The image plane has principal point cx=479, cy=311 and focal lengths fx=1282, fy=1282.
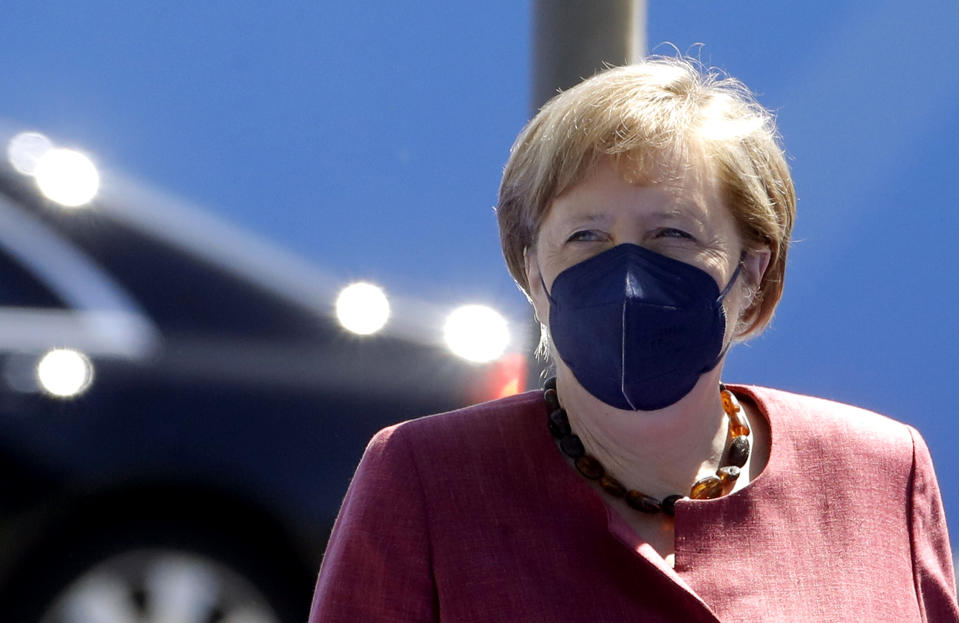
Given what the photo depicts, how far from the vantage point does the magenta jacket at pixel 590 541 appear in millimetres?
1621

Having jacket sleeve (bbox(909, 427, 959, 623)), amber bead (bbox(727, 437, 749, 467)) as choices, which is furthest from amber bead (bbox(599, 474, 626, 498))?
jacket sleeve (bbox(909, 427, 959, 623))

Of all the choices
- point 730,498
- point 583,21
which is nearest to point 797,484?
point 730,498

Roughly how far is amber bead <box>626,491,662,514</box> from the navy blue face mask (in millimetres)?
125

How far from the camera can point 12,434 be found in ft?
10.9

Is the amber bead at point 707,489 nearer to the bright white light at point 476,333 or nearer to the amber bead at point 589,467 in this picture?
the amber bead at point 589,467

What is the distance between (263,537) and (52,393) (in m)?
0.68

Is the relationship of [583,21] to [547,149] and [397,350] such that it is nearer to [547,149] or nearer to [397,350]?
[547,149]

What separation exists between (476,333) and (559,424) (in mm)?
1658

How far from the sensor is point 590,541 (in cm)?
167

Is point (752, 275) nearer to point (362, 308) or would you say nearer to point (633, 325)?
point (633, 325)

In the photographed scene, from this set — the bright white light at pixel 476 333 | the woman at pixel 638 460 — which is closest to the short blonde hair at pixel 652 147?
the woman at pixel 638 460

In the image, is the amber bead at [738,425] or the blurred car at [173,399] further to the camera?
the blurred car at [173,399]

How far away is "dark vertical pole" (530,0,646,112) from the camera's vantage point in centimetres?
220

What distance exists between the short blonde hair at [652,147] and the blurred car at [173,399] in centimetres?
154
